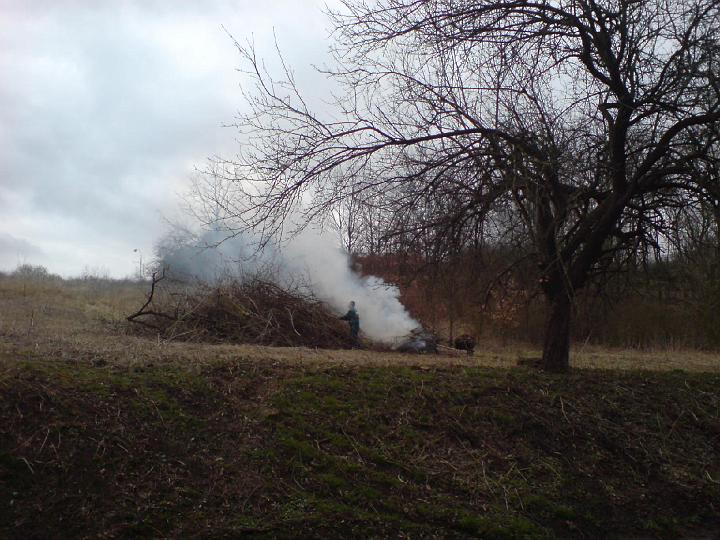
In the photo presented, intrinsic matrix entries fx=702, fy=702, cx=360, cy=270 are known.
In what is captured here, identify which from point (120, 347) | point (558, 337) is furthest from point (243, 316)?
point (558, 337)

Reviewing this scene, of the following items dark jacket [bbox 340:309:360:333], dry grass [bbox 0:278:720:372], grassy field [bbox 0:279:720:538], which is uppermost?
dark jacket [bbox 340:309:360:333]

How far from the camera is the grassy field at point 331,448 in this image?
19.7 ft

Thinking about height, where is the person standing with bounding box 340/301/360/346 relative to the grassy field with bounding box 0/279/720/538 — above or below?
above

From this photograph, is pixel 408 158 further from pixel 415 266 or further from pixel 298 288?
pixel 298 288

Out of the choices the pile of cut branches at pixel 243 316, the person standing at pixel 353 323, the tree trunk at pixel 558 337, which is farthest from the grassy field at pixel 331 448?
the person standing at pixel 353 323

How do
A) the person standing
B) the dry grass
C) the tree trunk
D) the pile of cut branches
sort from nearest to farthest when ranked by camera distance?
the dry grass
the tree trunk
the pile of cut branches
the person standing

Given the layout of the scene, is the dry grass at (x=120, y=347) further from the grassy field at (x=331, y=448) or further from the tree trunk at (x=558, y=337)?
the tree trunk at (x=558, y=337)

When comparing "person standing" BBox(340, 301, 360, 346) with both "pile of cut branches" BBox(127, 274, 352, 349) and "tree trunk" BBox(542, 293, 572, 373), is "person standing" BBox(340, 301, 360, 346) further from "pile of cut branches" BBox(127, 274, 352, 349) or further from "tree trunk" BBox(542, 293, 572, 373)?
"tree trunk" BBox(542, 293, 572, 373)

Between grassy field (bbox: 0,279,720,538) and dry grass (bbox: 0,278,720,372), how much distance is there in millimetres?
107

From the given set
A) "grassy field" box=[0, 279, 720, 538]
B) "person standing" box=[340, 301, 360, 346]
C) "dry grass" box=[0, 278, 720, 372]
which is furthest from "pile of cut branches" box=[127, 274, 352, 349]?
"grassy field" box=[0, 279, 720, 538]

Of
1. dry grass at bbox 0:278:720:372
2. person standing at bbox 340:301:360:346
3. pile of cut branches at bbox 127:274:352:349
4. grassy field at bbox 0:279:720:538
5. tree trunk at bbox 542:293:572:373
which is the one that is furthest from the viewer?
person standing at bbox 340:301:360:346

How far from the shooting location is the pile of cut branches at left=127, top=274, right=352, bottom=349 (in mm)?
13680

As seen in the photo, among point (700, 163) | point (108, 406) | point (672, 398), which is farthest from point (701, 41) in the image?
point (108, 406)

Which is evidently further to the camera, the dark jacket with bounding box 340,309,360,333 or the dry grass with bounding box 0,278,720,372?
the dark jacket with bounding box 340,309,360,333
